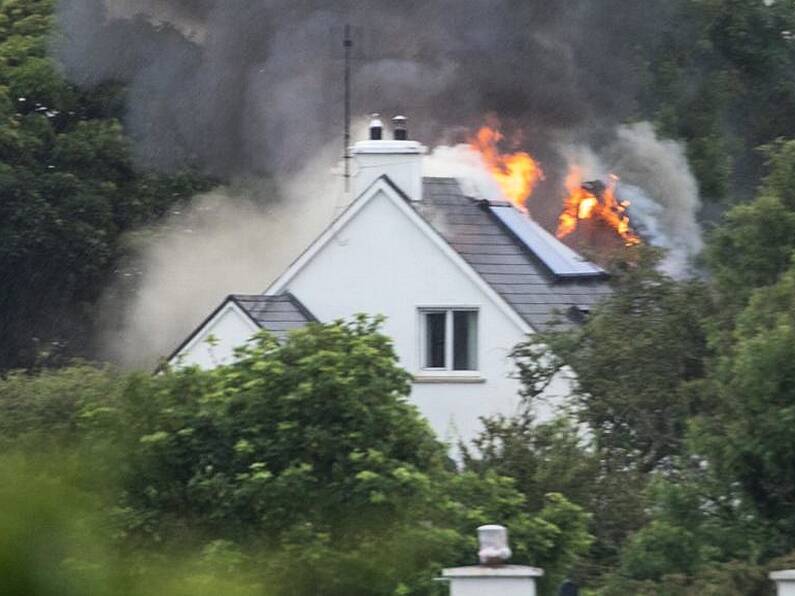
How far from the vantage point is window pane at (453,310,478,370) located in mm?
24816

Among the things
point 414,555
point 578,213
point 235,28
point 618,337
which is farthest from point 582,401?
point 235,28

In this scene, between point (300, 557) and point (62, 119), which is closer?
point (300, 557)

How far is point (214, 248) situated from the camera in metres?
34.5

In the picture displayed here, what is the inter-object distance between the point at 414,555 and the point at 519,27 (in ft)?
80.7

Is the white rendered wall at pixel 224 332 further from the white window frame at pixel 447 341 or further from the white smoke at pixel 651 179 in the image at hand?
the white smoke at pixel 651 179

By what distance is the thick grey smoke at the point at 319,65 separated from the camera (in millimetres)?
34562

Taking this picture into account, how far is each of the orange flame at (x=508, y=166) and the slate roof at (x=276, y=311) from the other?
→ 17.4 feet

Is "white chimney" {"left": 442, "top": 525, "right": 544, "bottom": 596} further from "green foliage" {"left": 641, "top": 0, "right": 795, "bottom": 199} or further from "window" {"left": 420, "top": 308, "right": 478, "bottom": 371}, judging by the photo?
"green foliage" {"left": 641, "top": 0, "right": 795, "bottom": 199}

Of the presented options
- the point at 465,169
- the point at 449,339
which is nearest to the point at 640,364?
the point at 449,339

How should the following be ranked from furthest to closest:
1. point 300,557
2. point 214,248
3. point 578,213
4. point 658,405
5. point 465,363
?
point 214,248, point 578,213, point 465,363, point 658,405, point 300,557

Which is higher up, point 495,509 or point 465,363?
point 465,363

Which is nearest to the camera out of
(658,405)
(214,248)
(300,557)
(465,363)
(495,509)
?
(300,557)

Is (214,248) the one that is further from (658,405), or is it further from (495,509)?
(495,509)

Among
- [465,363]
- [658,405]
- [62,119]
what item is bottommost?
[658,405]
